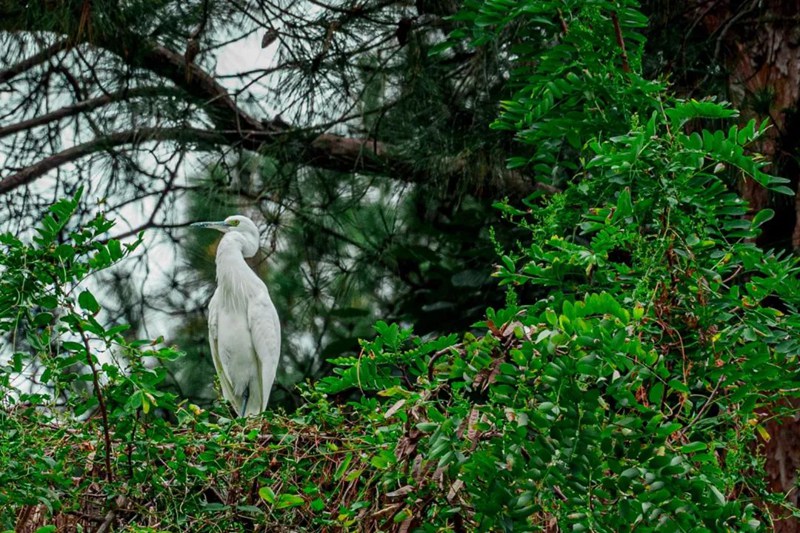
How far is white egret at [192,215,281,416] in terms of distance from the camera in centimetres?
276

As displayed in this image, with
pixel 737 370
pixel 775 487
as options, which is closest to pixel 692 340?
pixel 737 370

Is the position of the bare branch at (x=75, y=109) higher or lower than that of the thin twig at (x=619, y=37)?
higher

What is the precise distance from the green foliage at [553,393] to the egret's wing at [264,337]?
1093 millimetres

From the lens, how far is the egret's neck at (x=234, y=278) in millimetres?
2781

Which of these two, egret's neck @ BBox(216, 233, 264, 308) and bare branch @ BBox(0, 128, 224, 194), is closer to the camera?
egret's neck @ BBox(216, 233, 264, 308)

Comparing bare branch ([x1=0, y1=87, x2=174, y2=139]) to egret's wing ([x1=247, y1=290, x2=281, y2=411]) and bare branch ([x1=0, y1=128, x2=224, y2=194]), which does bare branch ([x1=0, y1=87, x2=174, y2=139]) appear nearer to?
bare branch ([x1=0, y1=128, x2=224, y2=194])

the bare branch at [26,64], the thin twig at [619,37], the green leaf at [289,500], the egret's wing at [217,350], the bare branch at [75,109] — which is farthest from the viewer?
the bare branch at [75,109]

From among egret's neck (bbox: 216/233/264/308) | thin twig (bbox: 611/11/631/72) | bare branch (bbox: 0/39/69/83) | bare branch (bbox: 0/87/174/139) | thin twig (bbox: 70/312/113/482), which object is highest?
bare branch (bbox: 0/39/69/83)

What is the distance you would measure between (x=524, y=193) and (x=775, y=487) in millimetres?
1139

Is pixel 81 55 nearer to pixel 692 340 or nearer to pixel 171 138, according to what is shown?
pixel 171 138

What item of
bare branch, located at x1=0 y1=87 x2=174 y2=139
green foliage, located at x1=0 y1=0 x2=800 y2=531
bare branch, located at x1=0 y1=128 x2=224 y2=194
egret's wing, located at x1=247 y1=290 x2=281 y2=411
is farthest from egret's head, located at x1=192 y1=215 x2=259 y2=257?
green foliage, located at x1=0 y1=0 x2=800 y2=531

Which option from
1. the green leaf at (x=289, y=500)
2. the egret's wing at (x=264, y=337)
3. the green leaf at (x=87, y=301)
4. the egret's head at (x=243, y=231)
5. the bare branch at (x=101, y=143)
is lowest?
the green leaf at (x=289, y=500)

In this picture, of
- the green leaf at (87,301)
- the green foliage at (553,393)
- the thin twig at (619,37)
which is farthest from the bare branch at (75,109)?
the green leaf at (87,301)

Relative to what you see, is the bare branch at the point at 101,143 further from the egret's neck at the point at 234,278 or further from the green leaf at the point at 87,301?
the green leaf at the point at 87,301
